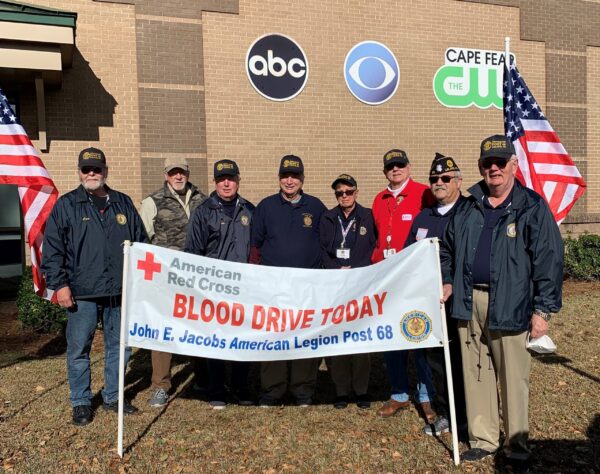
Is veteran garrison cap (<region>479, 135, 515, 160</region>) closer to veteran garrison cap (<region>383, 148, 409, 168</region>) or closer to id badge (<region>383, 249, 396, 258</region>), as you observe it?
veteran garrison cap (<region>383, 148, 409, 168</region>)

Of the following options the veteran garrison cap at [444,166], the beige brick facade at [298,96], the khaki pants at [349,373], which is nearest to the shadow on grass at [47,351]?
the beige brick facade at [298,96]

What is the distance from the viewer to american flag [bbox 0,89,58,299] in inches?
205

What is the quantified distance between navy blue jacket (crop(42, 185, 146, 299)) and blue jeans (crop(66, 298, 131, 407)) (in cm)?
16

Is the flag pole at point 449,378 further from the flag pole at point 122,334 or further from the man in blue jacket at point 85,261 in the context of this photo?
the man in blue jacket at point 85,261

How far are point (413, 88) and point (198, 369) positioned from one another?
753cm

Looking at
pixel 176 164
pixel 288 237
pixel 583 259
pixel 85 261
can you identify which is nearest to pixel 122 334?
pixel 85 261

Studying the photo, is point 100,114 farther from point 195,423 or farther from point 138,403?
point 195,423

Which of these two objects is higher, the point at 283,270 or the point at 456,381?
the point at 283,270

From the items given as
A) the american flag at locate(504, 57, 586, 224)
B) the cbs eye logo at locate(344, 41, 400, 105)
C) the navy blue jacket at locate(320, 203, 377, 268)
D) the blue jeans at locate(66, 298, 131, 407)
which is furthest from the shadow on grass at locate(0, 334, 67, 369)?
the cbs eye logo at locate(344, 41, 400, 105)

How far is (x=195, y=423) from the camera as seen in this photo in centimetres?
471

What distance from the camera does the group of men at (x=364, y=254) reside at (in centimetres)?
364

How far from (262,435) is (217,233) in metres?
1.79

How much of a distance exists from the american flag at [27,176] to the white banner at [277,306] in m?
1.76

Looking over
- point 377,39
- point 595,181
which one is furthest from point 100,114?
point 595,181
